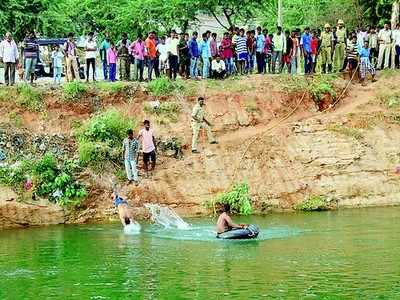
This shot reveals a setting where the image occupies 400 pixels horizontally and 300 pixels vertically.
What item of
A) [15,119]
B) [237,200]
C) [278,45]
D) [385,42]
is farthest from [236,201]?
[385,42]

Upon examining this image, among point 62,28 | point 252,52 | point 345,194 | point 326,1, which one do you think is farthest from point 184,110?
point 326,1

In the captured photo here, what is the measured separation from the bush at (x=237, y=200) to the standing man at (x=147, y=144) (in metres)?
2.33

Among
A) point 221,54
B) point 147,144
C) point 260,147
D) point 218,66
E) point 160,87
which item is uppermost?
point 221,54

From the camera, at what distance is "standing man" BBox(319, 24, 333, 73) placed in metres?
33.4

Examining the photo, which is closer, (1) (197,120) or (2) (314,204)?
(2) (314,204)

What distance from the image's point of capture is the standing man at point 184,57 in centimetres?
3250

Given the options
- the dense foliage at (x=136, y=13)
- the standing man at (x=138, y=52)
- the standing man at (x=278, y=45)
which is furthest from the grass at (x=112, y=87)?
the dense foliage at (x=136, y=13)

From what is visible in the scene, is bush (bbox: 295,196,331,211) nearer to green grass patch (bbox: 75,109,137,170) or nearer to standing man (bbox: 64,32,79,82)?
green grass patch (bbox: 75,109,137,170)

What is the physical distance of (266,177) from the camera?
2983 cm

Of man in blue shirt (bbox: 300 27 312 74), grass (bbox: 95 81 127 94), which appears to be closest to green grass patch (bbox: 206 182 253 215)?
grass (bbox: 95 81 127 94)

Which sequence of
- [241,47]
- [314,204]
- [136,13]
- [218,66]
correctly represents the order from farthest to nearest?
[136,13] < [218,66] < [241,47] < [314,204]

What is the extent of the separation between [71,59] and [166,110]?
354cm

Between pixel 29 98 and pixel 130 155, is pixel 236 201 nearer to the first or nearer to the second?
pixel 130 155

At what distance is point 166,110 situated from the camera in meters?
31.8
